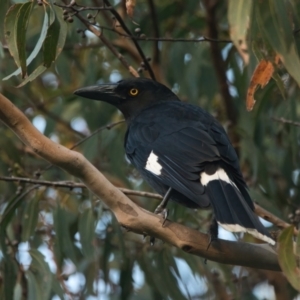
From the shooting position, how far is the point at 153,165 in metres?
3.27

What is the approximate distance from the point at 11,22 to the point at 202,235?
1.00 meters

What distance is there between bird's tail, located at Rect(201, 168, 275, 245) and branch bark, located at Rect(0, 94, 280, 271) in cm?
6

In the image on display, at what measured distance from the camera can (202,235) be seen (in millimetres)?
2781

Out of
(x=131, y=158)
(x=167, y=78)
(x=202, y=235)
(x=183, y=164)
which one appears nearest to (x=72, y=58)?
(x=167, y=78)

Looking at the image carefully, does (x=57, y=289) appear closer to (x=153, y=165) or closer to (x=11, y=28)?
(x=153, y=165)

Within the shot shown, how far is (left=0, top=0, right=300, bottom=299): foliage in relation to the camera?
3447mm

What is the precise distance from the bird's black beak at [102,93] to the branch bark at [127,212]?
4.11 feet

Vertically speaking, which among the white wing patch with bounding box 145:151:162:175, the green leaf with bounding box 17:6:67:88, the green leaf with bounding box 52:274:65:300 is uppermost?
the green leaf with bounding box 17:6:67:88

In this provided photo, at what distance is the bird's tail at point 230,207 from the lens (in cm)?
270

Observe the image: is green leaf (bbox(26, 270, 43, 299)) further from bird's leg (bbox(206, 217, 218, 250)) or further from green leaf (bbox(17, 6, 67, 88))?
green leaf (bbox(17, 6, 67, 88))

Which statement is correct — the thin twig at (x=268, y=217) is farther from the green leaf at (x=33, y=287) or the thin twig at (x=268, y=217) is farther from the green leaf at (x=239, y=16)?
the green leaf at (x=239, y=16)

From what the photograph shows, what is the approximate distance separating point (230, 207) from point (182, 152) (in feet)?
1.38

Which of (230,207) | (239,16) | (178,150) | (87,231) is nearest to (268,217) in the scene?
(178,150)

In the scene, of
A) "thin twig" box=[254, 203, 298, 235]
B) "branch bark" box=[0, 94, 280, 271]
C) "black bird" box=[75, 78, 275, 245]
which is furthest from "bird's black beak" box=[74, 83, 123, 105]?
"branch bark" box=[0, 94, 280, 271]
